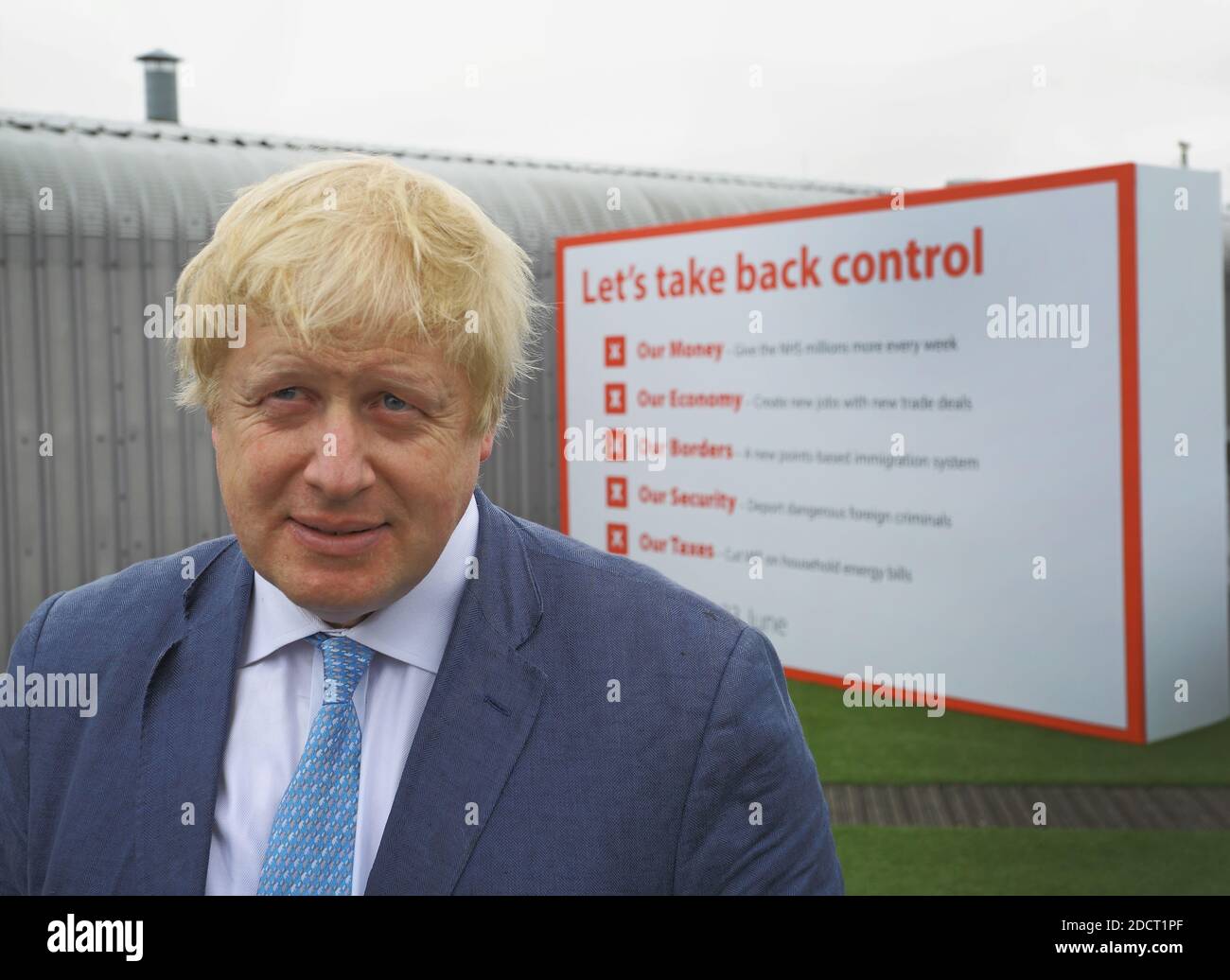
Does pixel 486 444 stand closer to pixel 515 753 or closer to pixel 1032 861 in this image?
pixel 515 753

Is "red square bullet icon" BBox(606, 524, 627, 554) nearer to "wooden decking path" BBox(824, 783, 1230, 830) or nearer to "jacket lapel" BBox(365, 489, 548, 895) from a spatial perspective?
"wooden decking path" BBox(824, 783, 1230, 830)

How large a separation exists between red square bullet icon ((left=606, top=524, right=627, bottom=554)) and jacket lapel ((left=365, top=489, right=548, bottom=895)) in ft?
23.0

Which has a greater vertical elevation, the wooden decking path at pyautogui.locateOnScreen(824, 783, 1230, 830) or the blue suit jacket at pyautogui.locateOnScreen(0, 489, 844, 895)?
the blue suit jacket at pyautogui.locateOnScreen(0, 489, 844, 895)

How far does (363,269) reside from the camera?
1.20 m

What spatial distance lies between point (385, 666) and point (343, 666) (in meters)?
0.05

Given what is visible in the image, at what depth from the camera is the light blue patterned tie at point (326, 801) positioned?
52.4 inches

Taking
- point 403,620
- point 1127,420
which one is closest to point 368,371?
point 403,620

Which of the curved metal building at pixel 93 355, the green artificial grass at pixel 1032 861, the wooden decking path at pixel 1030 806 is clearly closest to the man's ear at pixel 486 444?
the green artificial grass at pixel 1032 861

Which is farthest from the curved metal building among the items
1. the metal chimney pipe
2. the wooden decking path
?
the wooden decking path

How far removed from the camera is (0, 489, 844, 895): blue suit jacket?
52.2 inches

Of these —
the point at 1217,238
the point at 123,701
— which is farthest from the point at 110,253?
the point at 123,701

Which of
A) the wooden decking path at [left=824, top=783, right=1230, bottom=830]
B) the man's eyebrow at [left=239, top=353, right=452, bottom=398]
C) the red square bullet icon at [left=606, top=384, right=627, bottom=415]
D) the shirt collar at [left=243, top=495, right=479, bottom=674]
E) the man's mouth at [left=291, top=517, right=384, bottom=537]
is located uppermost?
the red square bullet icon at [left=606, top=384, right=627, bottom=415]

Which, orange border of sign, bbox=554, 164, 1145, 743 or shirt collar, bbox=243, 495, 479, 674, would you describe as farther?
orange border of sign, bbox=554, 164, 1145, 743

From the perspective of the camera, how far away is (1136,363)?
19.0 ft
